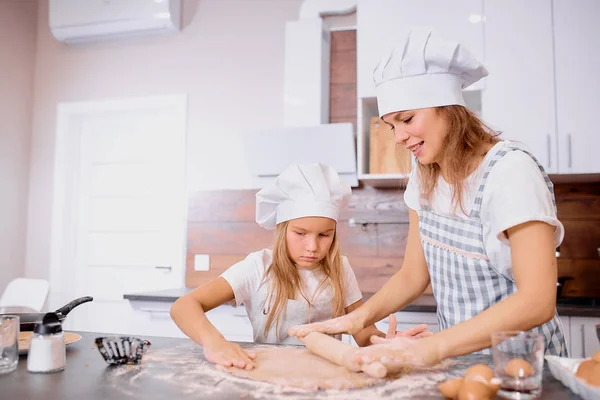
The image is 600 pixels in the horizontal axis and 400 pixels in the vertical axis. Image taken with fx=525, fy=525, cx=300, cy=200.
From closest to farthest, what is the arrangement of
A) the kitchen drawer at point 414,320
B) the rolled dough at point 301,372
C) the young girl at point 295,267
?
the rolled dough at point 301,372, the young girl at point 295,267, the kitchen drawer at point 414,320

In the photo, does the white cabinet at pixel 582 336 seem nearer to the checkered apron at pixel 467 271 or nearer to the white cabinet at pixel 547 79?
the white cabinet at pixel 547 79

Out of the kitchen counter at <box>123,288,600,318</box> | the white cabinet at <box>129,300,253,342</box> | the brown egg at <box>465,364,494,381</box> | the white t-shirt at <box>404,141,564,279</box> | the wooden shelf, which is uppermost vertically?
the wooden shelf

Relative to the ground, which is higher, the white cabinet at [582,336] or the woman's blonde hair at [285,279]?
the woman's blonde hair at [285,279]

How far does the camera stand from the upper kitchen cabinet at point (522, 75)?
2.34m

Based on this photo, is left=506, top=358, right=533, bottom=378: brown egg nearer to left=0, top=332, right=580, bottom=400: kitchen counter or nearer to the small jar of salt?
left=0, top=332, right=580, bottom=400: kitchen counter

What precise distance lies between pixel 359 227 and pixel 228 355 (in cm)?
186

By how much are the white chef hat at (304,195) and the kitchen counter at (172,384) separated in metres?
0.56

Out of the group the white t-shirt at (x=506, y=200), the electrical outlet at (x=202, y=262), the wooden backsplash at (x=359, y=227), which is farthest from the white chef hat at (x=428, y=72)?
the electrical outlet at (x=202, y=262)

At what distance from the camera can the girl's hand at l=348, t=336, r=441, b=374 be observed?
900 millimetres

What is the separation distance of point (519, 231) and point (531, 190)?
82 millimetres

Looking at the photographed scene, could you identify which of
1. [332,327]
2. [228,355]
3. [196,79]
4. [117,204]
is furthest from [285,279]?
[117,204]

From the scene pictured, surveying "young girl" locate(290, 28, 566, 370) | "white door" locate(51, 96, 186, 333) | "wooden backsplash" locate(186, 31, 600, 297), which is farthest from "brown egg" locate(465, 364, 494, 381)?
"white door" locate(51, 96, 186, 333)

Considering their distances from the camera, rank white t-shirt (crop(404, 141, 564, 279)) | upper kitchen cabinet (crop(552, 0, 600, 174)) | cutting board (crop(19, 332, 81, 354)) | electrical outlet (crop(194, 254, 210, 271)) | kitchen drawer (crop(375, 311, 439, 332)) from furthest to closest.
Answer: electrical outlet (crop(194, 254, 210, 271)) → upper kitchen cabinet (crop(552, 0, 600, 174)) → kitchen drawer (crop(375, 311, 439, 332)) → cutting board (crop(19, 332, 81, 354)) → white t-shirt (crop(404, 141, 564, 279))

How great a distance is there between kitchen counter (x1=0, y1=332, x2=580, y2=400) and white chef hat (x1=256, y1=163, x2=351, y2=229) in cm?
56
